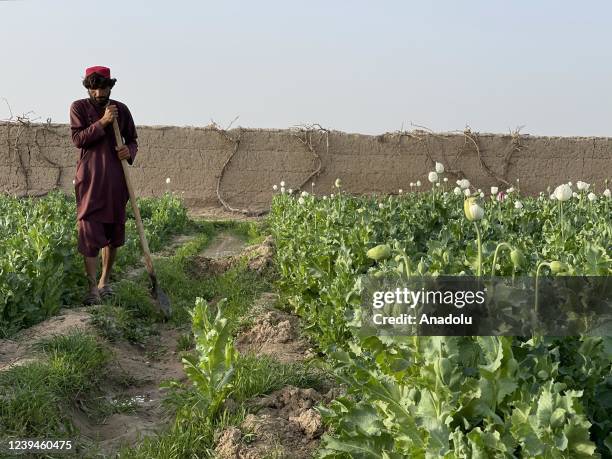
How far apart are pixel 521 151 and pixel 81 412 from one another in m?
17.0

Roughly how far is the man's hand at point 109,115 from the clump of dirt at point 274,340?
220cm

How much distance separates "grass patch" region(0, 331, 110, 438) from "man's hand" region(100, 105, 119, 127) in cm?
209

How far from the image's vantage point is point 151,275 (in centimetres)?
619

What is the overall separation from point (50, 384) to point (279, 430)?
1.46 m

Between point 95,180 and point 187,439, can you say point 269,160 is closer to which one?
point 95,180

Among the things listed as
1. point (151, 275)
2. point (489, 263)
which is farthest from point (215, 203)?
point (489, 263)

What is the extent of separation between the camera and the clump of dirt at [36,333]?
14.6 ft

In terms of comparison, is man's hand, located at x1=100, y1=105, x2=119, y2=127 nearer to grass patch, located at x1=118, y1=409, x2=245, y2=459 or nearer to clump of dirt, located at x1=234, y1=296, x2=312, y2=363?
clump of dirt, located at x1=234, y1=296, x2=312, y2=363

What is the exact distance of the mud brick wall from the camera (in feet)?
61.2

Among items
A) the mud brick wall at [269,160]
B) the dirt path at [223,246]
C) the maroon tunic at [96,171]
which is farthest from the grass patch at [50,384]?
the mud brick wall at [269,160]

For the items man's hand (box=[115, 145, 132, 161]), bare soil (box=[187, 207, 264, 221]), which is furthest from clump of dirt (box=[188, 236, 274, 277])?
bare soil (box=[187, 207, 264, 221])

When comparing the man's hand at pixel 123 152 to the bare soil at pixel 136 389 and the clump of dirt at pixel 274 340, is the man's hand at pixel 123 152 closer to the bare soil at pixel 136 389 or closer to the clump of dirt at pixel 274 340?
the bare soil at pixel 136 389

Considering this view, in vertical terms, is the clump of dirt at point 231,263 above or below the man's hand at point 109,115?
below

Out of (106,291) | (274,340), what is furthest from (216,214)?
(274,340)
